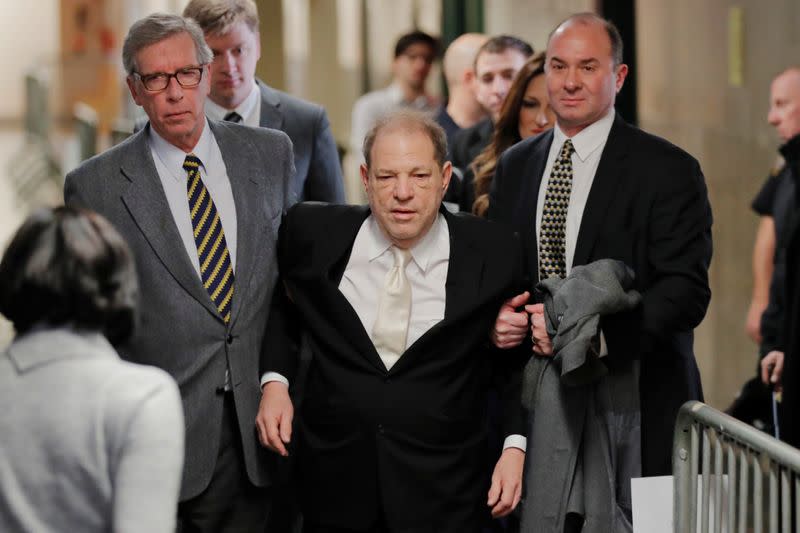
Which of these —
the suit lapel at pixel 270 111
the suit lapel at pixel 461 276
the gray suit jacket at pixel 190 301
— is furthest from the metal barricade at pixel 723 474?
the suit lapel at pixel 270 111

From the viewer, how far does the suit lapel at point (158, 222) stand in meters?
3.38

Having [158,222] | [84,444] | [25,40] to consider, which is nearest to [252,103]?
[158,222]

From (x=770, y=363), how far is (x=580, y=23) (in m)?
1.58

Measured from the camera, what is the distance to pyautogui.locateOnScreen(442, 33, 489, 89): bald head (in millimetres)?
6672

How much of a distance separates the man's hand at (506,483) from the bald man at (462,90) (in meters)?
3.05

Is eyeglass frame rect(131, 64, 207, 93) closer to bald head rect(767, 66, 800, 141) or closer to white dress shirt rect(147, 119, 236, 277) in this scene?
white dress shirt rect(147, 119, 236, 277)

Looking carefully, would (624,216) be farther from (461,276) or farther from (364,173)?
(364,173)

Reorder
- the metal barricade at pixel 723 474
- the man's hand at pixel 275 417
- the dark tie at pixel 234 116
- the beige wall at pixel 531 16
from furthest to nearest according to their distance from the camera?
1. the beige wall at pixel 531 16
2. the dark tie at pixel 234 116
3. the man's hand at pixel 275 417
4. the metal barricade at pixel 723 474

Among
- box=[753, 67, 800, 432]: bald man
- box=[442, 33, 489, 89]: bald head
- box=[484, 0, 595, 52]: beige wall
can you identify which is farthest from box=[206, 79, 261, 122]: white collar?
box=[484, 0, 595, 52]: beige wall

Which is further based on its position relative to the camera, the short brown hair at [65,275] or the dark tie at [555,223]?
the dark tie at [555,223]

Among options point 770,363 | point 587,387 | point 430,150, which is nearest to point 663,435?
point 587,387

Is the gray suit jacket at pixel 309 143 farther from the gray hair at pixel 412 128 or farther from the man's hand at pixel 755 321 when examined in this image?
the man's hand at pixel 755 321

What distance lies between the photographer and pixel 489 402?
412cm

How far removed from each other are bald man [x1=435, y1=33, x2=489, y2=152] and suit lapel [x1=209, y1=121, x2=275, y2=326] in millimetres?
2633
